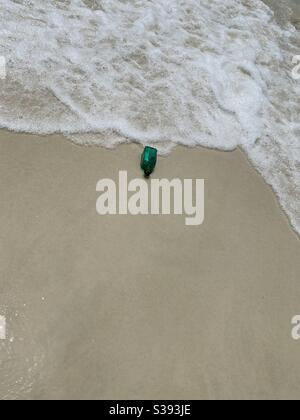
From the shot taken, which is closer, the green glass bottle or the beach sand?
the beach sand

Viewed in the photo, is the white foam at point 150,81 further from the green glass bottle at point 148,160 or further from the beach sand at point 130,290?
the beach sand at point 130,290

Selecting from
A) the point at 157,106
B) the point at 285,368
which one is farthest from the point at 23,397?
the point at 157,106

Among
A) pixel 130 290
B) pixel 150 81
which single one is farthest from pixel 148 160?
pixel 150 81

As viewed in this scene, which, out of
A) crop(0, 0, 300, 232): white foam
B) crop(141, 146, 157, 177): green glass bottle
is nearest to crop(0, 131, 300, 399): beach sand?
crop(141, 146, 157, 177): green glass bottle

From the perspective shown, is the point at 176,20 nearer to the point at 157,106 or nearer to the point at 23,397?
the point at 157,106

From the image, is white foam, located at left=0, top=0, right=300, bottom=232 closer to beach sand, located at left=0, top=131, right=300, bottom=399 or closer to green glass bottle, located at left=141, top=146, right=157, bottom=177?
green glass bottle, located at left=141, top=146, right=157, bottom=177

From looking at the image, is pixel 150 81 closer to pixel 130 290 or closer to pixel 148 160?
pixel 148 160
